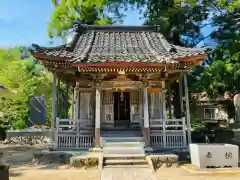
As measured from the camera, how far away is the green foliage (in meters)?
22.0

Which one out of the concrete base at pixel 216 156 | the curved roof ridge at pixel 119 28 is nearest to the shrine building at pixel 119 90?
the curved roof ridge at pixel 119 28

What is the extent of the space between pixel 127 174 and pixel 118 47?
7.43m

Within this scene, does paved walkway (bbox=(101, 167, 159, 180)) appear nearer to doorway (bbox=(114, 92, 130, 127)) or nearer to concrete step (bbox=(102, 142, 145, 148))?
concrete step (bbox=(102, 142, 145, 148))

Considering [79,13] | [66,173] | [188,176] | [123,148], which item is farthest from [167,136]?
[79,13]

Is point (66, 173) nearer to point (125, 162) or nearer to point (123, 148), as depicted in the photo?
point (125, 162)

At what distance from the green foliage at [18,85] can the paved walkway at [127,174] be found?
1294 cm

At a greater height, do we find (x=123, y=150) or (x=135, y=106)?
(x=135, y=106)

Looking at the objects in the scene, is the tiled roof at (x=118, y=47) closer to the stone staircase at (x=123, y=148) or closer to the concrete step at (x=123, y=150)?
the stone staircase at (x=123, y=148)

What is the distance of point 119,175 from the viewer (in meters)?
8.66

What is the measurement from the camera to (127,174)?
8836mm

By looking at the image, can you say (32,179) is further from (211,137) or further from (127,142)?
(211,137)

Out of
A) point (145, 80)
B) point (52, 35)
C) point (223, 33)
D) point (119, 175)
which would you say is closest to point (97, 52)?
point (145, 80)

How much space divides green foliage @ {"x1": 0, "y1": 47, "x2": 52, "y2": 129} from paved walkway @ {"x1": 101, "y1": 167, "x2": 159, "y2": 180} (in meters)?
12.9

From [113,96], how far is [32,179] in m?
6.63
